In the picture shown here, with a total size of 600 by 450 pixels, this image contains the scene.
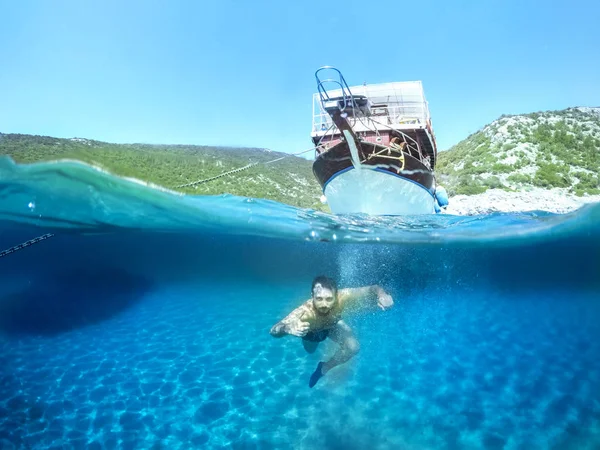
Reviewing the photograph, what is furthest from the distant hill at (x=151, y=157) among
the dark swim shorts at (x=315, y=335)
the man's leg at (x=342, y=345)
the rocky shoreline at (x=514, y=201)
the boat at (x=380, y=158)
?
the rocky shoreline at (x=514, y=201)

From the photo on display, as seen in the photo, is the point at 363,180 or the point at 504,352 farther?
the point at 363,180

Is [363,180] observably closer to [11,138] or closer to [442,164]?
[11,138]

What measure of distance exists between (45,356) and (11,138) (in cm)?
664

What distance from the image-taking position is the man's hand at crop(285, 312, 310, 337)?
665cm

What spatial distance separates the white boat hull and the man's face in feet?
26.6

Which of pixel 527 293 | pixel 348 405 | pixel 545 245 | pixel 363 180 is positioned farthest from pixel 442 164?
pixel 348 405

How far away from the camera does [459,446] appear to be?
7023 mm

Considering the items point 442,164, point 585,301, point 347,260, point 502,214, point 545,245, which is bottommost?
point 585,301

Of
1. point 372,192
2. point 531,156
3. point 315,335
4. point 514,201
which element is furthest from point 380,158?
point 531,156

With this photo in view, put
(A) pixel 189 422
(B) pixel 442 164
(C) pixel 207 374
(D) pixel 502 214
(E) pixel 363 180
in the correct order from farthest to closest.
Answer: (B) pixel 442 164 → (E) pixel 363 180 → (D) pixel 502 214 → (C) pixel 207 374 → (A) pixel 189 422

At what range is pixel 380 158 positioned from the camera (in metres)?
13.4

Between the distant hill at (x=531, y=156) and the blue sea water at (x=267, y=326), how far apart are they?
1350cm

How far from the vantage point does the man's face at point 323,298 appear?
6.54 m

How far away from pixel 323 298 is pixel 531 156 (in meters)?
37.0
